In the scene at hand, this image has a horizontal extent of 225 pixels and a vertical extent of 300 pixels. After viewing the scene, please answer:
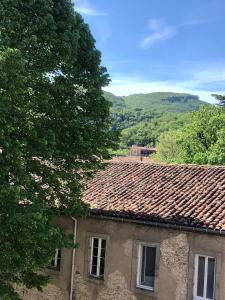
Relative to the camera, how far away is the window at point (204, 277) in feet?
52.5

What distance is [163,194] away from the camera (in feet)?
62.0

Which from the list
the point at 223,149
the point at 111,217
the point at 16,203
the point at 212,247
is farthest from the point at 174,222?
the point at 223,149

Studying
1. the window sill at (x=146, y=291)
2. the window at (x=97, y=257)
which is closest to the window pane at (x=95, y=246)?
the window at (x=97, y=257)

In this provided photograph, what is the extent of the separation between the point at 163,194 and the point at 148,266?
290 cm

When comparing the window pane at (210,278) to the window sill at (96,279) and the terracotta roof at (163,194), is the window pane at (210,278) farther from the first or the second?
the window sill at (96,279)

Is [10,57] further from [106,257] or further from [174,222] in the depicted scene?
[106,257]

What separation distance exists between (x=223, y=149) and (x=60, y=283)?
25.7 meters

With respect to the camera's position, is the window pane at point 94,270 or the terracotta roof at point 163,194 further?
the window pane at point 94,270

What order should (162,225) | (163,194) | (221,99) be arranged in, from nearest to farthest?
(162,225) → (163,194) → (221,99)

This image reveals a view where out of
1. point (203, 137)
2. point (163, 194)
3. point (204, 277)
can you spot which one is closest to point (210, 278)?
point (204, 277)

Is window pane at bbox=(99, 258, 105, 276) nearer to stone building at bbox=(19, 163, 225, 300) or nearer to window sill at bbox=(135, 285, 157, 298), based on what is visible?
stone building at bbox=(19, 163, 225, 300)

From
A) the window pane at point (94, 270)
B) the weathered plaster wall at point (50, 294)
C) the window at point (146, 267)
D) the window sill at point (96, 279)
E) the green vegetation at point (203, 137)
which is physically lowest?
the weathered plaster wall at point (50, 294)

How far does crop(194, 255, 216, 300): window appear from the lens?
1600 centimetres

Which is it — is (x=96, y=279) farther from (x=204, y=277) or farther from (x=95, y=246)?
(x=204, y=277)
